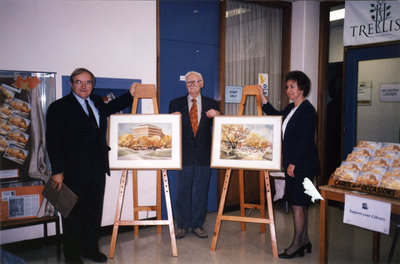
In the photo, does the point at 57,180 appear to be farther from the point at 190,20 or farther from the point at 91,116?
the point at 190,20

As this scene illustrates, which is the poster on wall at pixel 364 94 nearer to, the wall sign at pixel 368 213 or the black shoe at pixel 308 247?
the black shoe at pixel 308 247

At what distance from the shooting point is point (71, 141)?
2.65 metres

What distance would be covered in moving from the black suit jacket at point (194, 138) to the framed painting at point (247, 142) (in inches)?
10.0

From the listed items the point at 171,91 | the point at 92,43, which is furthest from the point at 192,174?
the point at 92,43

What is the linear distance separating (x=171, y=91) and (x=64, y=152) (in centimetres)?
169

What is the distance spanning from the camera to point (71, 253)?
2.71 meters

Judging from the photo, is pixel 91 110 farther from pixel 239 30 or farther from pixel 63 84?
pixel 239 30

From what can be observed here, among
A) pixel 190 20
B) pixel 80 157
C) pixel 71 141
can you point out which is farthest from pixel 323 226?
pixel 190 20

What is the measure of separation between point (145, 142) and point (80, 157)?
606 mm

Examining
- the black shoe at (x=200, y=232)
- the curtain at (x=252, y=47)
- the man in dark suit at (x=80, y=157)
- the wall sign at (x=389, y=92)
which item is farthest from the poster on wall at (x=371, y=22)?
the man in dark suit at (x=80, y=157)

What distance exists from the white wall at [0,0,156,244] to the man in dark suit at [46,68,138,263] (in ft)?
2.16

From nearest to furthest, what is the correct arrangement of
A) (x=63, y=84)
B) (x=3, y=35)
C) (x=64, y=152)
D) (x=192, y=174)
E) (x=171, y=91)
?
(x=64, y=152) < (x=3, y=35) < (x=63, y=84) < (x=192, y=174) < (x=171, y=91)

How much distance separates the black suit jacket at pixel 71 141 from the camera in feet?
8.44

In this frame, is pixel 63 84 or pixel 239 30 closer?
pixel 63 84
